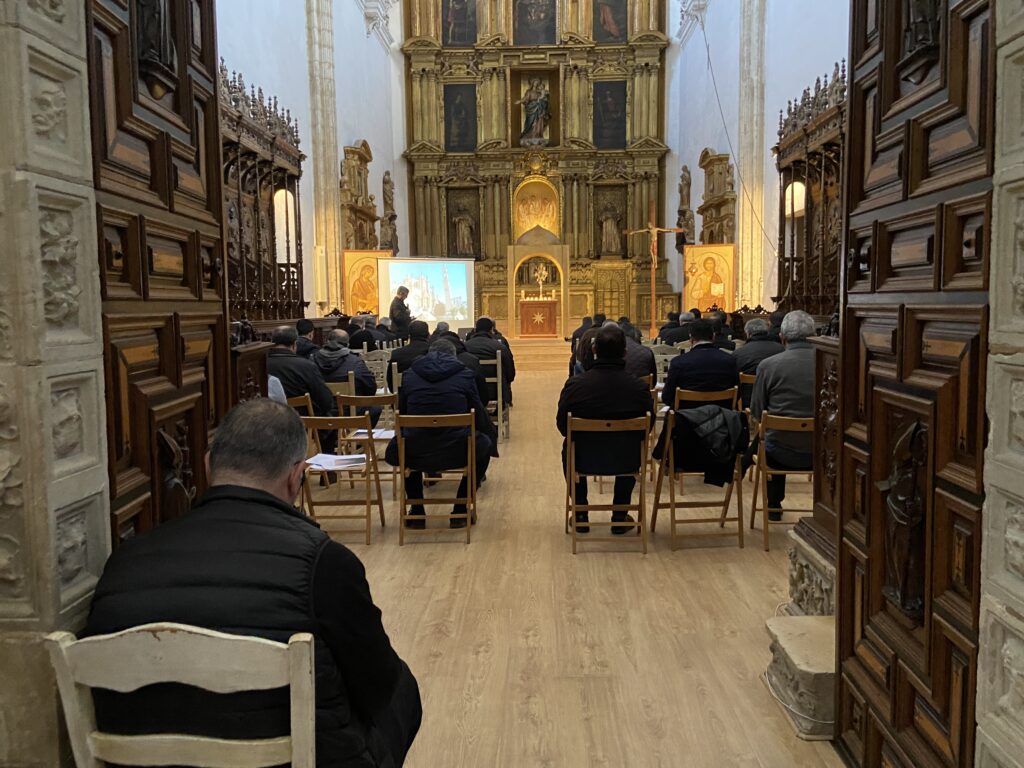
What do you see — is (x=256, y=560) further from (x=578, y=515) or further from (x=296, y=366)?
(x=296, y=366)

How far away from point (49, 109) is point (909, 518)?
7.07 feet

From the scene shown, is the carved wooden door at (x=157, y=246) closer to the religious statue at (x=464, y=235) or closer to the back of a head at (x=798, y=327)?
the back of a head at (x=798, y=327)

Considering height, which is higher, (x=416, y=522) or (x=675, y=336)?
(x=675, y=336)

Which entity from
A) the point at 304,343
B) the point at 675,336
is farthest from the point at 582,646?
the point at 675,336

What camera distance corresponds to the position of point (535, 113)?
22.3 m

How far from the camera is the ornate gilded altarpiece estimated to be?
2192 centimetres

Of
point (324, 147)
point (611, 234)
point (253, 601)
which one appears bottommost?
point (253, 601)

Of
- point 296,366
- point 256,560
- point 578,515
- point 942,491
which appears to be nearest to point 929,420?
point 942,491

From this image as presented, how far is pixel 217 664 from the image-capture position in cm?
132

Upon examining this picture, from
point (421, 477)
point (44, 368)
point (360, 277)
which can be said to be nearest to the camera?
point (44, 368)

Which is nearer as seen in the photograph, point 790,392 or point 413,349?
point 790,392

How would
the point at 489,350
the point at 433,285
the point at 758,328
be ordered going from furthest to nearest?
the point at 433,285, the point at 489,350, the point at 758,328

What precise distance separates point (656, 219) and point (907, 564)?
21.2m

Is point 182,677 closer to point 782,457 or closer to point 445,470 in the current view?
point 445,470
